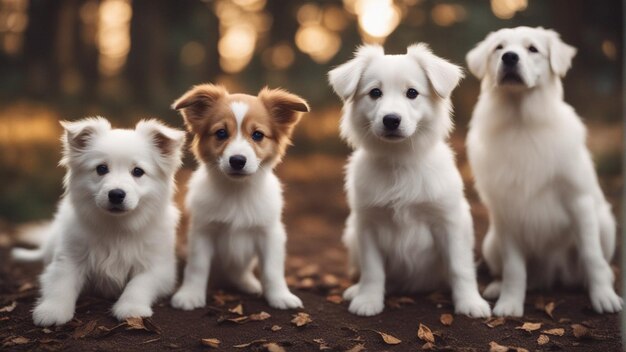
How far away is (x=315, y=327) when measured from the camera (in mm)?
3449

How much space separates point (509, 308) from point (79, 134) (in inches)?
119

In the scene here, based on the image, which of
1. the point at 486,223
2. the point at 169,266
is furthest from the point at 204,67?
the point at 169,266

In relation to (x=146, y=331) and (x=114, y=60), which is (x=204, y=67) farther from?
(x=146, y=331)

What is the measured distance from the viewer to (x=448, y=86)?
11.8ft

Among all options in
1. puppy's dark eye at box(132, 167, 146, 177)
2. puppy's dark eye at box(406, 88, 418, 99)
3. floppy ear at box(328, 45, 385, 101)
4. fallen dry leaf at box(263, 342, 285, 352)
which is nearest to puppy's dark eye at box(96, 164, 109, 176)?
puppy's dark eye at box(132, 167, 146, 177)

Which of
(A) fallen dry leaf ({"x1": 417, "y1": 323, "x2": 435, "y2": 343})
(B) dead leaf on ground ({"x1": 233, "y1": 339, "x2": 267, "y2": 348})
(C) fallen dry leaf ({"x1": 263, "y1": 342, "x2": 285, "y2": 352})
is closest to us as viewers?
(C) fallen dry leaf ({"x1": 263, "y1": 342, "x2": 285, "y2": 352})

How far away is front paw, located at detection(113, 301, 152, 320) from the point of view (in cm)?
339

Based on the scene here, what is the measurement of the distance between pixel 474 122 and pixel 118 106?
22.6 feet

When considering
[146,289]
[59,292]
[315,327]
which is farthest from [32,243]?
[315,327]

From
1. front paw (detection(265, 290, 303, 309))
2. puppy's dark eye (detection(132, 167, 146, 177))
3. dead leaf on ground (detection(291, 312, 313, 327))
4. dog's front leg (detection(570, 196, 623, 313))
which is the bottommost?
dead leaf on ground (detection(291, 312, 313, 327))

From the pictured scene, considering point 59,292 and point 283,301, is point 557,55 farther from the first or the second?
point 59,292

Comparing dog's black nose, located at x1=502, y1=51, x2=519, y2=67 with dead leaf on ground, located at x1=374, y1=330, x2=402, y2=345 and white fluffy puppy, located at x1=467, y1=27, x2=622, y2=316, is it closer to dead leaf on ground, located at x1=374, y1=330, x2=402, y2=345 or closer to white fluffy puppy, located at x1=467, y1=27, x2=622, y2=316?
white fluffy puppy, located at x1=467, y1=27, x2=622, y2=316

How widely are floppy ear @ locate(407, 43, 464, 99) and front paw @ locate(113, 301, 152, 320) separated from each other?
234 centimetres

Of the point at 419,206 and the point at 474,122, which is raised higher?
the point at 474,122
